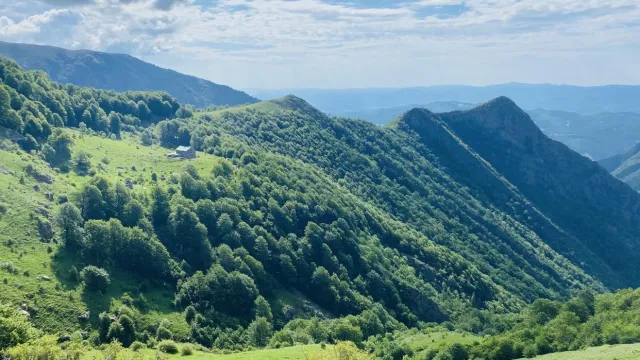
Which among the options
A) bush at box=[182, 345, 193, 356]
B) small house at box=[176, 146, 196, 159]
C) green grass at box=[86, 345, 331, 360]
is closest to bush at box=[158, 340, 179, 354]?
bush at box=[182, 345, 193, 356]

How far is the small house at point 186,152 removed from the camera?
183m

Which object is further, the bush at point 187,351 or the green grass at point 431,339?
the green grass at point 431,339

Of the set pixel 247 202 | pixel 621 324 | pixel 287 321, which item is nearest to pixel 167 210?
pixel 247 202

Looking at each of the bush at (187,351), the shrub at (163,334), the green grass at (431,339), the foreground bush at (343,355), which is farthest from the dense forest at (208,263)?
the green grass at (431,339)

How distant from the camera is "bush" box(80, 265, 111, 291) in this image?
93.0 meters

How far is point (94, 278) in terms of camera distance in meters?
93.6

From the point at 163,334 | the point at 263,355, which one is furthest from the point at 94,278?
the point at 263,355

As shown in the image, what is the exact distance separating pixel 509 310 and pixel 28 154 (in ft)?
538

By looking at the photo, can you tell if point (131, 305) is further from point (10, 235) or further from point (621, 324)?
point (621, 324)

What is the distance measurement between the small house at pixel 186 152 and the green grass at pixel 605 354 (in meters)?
142

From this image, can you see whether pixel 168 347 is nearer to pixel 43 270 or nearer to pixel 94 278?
pixel 94 278

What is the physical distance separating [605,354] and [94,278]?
3355 inches

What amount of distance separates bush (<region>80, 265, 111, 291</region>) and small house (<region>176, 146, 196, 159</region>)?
91.2m

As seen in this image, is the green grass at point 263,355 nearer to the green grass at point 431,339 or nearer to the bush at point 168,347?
the bush at point 168,347
